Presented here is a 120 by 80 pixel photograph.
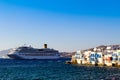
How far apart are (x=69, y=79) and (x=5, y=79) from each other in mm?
13627

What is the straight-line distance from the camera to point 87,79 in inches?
2557

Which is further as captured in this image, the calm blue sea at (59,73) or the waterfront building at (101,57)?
the waterfront building at (101,57)

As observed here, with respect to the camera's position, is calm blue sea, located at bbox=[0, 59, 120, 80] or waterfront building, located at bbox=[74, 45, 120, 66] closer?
calm blue sea, located at bbox=[0, 59, 120, 80]

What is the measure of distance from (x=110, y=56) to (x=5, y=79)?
2502 inches

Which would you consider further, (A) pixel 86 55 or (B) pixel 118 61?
(A) pixel 86 55

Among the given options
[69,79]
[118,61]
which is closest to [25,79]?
[69,79]

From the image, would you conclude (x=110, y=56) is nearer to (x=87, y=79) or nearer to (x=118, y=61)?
(x=118, y=61)

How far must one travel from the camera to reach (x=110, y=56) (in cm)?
12344

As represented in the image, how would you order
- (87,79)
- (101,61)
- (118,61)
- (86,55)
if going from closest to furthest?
(87,79)
(118,61)
(101,61)
(86,55)

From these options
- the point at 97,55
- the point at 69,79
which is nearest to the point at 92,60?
the point at 97,55

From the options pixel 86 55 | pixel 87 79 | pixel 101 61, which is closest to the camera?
pixel 87 79

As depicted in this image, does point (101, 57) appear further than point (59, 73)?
Yes

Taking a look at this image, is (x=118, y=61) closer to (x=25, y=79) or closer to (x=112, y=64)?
(x=112, y=64)

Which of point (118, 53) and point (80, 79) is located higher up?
point (118, 53)
